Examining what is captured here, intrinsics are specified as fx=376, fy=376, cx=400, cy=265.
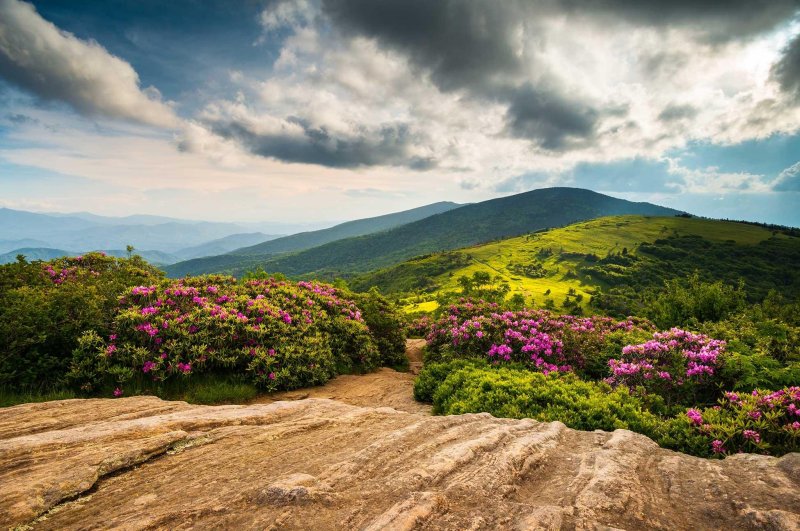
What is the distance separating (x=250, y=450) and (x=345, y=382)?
6.93 m

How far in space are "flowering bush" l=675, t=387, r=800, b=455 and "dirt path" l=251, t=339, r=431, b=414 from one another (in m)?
5.39

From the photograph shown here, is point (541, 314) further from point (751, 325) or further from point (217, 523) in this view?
point (217, 523)

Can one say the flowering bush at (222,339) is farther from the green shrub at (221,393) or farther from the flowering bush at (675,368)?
the flowering bush at (675,368)

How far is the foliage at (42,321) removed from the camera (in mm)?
8055

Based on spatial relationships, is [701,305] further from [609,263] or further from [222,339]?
[609,263]

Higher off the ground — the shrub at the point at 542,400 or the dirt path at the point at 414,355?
the shrub at the point at 542,400

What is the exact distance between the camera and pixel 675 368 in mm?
9219

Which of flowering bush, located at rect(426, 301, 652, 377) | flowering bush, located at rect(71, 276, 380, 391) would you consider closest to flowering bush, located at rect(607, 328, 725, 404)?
flowering bush, located at rect(426, 301, 652, 377)

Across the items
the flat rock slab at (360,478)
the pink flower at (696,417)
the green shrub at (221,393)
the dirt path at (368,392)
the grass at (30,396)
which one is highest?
the flat rock slab at (360,478)

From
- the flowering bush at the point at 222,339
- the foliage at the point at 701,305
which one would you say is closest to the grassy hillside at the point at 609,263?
the foliage at the point at 701,305

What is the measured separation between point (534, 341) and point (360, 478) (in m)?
9.57

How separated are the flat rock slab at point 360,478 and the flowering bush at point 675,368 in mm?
3968

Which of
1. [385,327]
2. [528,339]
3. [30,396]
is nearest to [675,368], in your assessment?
[528,339]

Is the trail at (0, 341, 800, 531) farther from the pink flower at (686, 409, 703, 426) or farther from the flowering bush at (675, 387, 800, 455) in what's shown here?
the pink flower at (686, 409, 703, 426)
